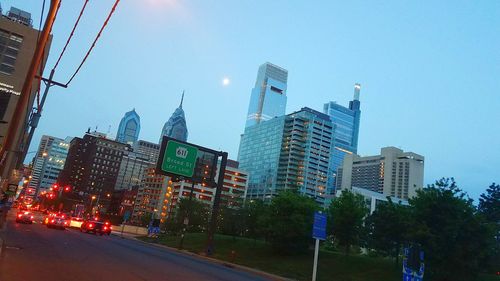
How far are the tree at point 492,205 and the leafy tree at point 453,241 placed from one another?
38.6 m

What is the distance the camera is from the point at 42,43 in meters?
15.2

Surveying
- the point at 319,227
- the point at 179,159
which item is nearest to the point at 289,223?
the point at 179,159

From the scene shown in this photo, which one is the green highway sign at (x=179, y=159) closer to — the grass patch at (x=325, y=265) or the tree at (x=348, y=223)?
the grass patch at (x=325, y=265)

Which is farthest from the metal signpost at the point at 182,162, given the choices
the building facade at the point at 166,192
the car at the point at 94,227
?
the building facade at the point at 166,192

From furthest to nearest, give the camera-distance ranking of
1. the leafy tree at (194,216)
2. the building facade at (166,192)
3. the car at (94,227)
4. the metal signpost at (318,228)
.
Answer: the building facade at (166,192)
the leafy tree at (194,216)
the car at (94,227)
the metal signpost at (318,228)

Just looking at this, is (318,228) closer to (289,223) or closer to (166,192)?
(289,223)

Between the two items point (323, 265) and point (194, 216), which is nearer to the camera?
point (323, 265)

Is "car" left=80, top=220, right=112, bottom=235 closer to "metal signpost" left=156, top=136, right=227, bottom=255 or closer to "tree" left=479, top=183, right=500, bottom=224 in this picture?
"metal signpost" left=156, top=136, right=227, bottom=255

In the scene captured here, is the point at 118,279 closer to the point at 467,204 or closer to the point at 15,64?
the point at 467,204

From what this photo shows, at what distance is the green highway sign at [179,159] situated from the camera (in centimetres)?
3991

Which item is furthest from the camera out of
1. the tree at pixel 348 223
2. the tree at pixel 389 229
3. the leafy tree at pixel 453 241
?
the tree at pixel 348 223

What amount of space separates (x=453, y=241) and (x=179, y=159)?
78.3 feet

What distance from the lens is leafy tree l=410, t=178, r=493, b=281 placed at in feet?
98.7

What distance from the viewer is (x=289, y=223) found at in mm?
44969
